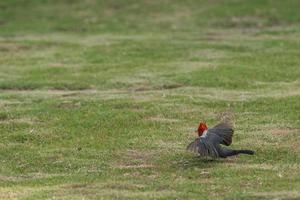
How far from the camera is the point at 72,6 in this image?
41.7 m

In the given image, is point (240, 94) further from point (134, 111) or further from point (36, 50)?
point (36, 50)

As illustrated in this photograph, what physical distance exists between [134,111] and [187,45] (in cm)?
1103

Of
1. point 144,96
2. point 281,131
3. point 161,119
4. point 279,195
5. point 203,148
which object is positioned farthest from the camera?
point 144,96

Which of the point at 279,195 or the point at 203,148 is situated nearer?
the point at 279,195

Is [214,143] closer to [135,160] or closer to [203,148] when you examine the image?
[203,148]

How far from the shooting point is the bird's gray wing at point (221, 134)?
16609 mm

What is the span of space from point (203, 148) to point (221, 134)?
2.47ft

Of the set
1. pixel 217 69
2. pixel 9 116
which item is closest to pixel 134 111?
pixel 9 116

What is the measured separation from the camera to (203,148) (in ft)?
53.3

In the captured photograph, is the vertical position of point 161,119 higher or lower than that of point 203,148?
lower

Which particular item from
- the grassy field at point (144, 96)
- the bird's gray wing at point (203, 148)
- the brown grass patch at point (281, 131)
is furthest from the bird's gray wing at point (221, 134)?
the brown grass patch at point (281, 131)

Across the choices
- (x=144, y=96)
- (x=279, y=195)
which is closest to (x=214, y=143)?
(x=279, y=195)

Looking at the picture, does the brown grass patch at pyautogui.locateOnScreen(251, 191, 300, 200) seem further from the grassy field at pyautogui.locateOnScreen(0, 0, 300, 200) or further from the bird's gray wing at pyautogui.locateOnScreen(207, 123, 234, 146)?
the bird's gray wing at pyautogui.locateOnScreen(207, 123, 234, 146)

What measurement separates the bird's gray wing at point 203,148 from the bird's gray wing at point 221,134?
0.13m
